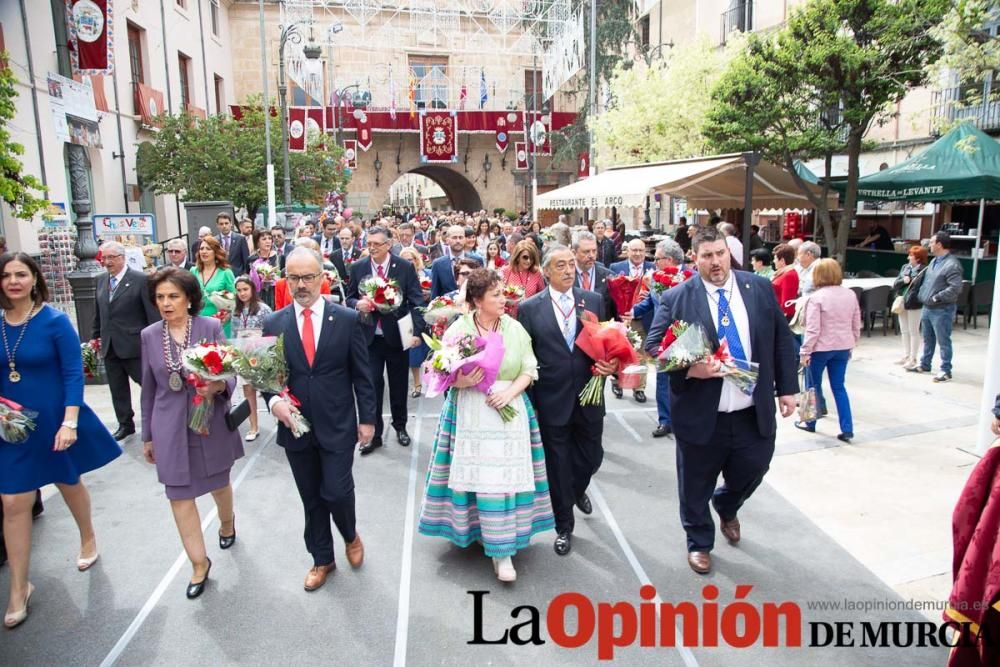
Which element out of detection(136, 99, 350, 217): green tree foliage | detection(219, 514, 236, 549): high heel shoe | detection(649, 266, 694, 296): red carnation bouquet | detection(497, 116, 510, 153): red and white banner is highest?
detection(497, 116, 510, 153): red and white banner

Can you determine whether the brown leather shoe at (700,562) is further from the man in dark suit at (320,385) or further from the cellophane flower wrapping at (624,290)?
the cellophane flower wrapping at (624,290)

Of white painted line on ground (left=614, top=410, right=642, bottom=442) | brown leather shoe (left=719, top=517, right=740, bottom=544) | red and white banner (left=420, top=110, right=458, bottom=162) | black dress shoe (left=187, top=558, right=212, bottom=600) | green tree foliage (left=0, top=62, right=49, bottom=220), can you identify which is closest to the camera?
black dress shoe (left=187, top=558, right=212, bottom=600)

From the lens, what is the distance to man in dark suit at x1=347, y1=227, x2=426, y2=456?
6.68 meters

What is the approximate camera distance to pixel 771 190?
13.4 metres

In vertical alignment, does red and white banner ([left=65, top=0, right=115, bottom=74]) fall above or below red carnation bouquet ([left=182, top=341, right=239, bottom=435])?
above

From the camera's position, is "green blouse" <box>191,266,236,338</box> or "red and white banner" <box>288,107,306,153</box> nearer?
"green blouse" <box>191,266,236,338</box>

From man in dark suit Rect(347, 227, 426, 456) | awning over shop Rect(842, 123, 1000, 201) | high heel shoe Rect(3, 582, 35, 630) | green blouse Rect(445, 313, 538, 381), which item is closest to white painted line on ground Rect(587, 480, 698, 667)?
green blouse Rect(445, 313, 538, 381)

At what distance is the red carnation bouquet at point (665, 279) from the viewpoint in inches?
266

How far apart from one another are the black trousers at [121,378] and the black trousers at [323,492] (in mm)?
3632

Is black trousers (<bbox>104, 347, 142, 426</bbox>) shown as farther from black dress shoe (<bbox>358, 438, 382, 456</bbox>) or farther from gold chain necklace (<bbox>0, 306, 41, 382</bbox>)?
gold chain necklace (<bbox>0, 306, 41, 382</bbox>)

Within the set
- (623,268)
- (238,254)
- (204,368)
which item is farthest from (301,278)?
(238,254)

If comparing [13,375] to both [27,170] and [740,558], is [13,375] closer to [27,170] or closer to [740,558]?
[740,558]

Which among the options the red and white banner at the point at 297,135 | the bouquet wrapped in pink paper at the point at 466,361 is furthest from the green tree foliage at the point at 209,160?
the bouquet wrapped in pink paper at the point at 466,361

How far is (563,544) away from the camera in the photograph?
15.0 ft
